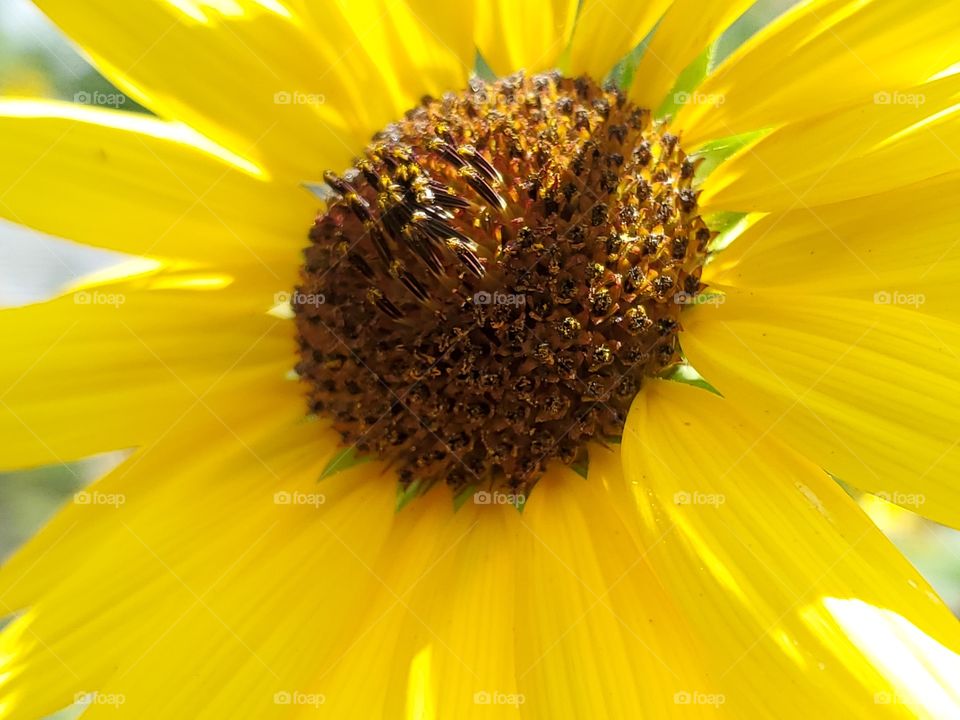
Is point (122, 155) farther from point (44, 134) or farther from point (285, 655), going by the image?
point (285, 655)

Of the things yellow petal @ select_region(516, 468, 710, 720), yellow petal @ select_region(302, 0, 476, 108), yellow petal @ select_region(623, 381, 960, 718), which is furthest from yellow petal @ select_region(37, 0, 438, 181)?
yellow petal @ select_region(623, 381, 960, 718)

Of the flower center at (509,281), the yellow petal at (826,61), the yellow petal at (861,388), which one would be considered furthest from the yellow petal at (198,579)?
the yellow petal at (826,61)

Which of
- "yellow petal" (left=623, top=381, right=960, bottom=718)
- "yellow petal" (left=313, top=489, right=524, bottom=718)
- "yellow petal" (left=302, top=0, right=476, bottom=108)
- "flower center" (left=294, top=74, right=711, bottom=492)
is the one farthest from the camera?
"yellow petal" (left=302, top=0, right=476, bottom=108)

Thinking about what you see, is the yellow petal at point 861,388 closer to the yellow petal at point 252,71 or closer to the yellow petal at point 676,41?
the yellow petal at point 676,41

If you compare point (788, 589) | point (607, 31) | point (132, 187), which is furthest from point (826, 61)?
point (132, 187)

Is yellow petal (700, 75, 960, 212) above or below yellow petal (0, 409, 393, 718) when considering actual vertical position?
above

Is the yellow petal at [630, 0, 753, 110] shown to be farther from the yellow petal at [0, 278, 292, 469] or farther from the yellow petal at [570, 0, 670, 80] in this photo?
the yellow petal at [0, 278, 292, 469]
